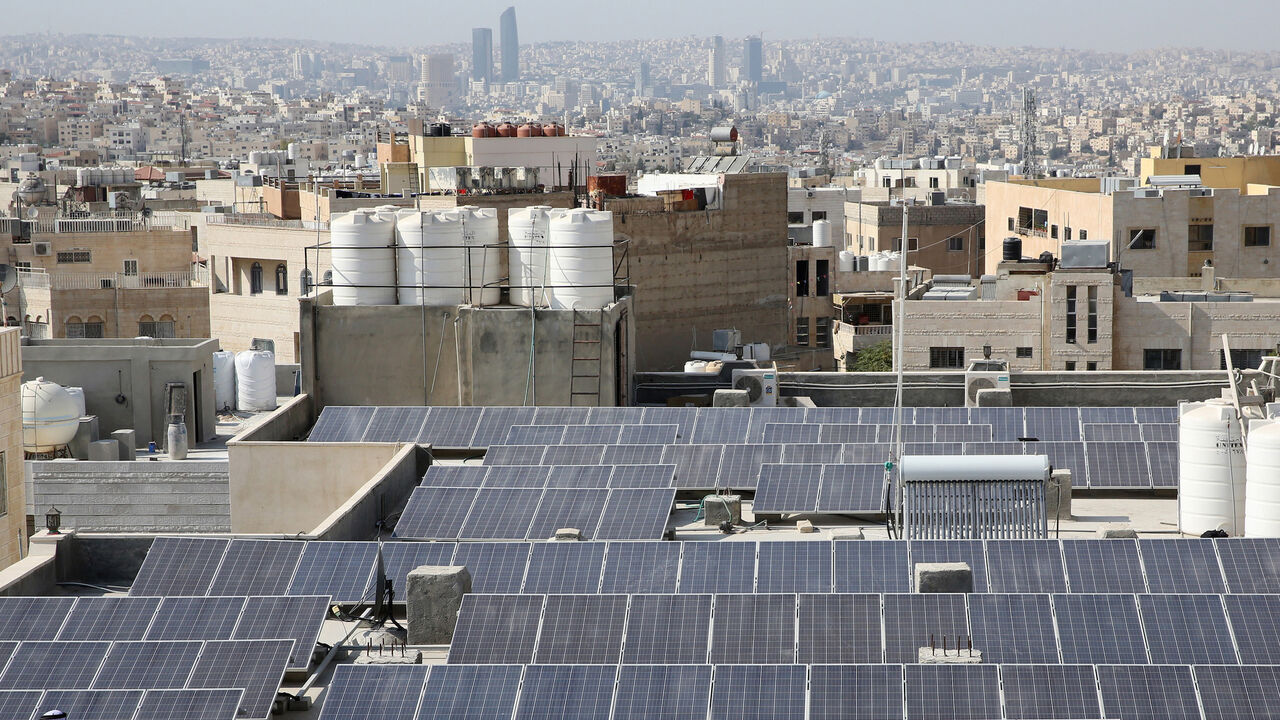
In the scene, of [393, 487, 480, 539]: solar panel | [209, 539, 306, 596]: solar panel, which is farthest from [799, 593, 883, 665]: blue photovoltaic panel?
[393, 487, 480, 539]: solar panel

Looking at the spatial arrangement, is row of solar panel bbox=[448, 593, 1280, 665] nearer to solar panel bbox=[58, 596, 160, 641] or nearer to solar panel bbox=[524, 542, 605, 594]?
solar panel bbox=[524, 542, 605, 594]

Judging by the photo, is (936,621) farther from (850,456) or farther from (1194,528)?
(850,456)

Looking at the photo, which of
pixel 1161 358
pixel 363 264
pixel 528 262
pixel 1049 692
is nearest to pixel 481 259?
pixel 528 262

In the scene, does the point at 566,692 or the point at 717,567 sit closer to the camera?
the point at 566,692

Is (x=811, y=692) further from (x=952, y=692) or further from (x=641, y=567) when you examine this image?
(x=641, y=567)

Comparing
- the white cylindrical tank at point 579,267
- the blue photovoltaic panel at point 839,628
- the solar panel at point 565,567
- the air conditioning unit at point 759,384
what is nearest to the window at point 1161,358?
the air conditioning unit at point 759,384

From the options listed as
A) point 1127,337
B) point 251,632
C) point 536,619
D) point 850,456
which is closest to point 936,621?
point 536,619

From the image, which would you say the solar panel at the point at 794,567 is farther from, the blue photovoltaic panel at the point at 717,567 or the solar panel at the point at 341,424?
the solar panel at the point at 341,424
